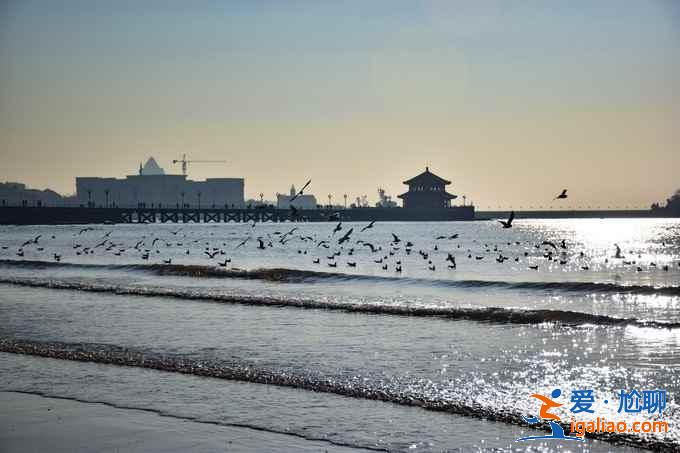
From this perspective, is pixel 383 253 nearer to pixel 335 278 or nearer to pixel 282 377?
pixel 335 278

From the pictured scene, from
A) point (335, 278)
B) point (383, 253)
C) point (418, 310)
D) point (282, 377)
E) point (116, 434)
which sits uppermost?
point (383, 253)

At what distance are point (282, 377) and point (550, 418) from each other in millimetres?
5239

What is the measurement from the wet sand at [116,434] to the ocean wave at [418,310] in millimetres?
13489

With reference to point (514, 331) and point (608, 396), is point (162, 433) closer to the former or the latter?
point (608, 396)

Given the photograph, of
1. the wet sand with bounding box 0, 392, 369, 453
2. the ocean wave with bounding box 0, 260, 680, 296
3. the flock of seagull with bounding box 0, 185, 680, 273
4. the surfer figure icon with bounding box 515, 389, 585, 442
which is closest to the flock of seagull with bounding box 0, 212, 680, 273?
the flock of seagull with bounding box 0, 185, 680, 273

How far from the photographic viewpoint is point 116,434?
36.3ft

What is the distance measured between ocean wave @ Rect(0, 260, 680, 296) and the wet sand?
26.3 meters

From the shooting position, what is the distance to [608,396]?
12.6 meters

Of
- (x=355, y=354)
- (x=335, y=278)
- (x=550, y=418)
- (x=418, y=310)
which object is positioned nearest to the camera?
(x=550, y=418)

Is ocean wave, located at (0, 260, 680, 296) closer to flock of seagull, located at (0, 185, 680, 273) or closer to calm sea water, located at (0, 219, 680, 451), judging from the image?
calm sea water, located at (0, 219, 680, 451)

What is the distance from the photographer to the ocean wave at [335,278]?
1364 inches

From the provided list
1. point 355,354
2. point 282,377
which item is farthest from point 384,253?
point 282,377

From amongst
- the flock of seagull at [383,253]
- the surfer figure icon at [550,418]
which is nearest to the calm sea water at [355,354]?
the surfer figure icon at [550,418]

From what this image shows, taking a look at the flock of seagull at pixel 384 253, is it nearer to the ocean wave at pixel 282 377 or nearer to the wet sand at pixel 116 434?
the ocean wave at pixel 282 377
